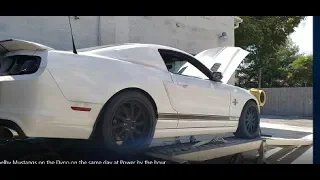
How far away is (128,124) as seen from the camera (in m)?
3.11

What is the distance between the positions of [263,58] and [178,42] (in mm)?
1529

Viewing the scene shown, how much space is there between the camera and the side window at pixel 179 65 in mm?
3568

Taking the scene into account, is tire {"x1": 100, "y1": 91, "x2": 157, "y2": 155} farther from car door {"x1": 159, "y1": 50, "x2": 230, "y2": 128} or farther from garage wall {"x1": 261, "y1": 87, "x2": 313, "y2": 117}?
garage wall {"x1": 261, "y1": 87, "x2": 313, "y2": 117}

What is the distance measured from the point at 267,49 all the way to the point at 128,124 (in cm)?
285

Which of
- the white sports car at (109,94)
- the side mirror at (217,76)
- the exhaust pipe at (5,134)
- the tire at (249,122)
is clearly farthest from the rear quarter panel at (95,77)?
the tire at (249,122)

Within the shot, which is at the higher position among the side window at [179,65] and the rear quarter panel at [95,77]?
the side window at [179,65]

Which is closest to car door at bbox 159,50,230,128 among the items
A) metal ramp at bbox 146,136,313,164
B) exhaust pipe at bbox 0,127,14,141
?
metal ramp at bbox 146,136,313,164

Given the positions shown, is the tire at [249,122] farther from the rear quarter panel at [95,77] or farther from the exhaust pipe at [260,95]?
the rear quarter panel at [95,77]

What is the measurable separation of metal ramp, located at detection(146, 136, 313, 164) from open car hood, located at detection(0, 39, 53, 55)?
1.40 m

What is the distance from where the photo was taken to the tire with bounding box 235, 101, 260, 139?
4.27 meters

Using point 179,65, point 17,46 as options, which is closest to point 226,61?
point 179,65

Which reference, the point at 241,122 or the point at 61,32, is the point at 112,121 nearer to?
the point at 61,32

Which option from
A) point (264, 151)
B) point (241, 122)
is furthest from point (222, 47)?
point (264, 151)

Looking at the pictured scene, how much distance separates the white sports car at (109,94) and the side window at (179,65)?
0.01 metres
